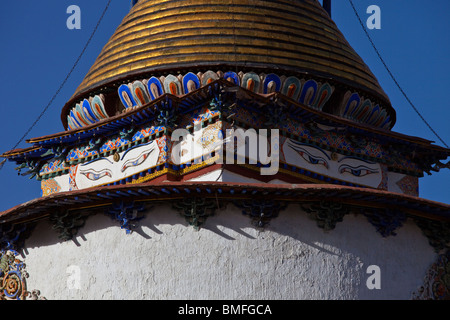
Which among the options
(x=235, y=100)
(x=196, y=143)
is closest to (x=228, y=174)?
(x=196, y=143)

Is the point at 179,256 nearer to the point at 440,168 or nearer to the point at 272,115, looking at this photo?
the point at 272,115

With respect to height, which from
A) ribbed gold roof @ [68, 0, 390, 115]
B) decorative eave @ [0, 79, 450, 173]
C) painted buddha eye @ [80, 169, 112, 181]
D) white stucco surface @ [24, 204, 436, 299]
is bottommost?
white stucco surface @ [24, 204, 436, 299]

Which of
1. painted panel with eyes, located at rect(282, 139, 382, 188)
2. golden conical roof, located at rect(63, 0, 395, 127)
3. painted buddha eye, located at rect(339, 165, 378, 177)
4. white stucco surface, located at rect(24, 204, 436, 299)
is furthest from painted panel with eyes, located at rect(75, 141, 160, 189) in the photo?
painted buddha eye, located at rect(339, 165, 378, 177)

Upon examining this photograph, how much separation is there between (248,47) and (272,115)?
6.81 ft

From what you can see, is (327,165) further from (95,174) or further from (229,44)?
(95,174)

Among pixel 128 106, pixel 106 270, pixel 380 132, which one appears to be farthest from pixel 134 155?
pixel 380 132

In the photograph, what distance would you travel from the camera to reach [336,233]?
16.5m

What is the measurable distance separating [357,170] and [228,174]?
2.94 metres

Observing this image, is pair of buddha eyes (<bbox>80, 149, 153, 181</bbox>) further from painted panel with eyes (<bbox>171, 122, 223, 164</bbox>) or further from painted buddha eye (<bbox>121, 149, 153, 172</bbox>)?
painted panel with eyes (<bbox>171, 122, 223, 164</bbox>)

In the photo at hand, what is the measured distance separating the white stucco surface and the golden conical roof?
4.24 metres

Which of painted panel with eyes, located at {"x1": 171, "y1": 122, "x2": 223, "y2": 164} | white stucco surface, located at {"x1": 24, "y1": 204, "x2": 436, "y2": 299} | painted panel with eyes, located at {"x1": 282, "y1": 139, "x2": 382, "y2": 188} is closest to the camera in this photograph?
white stucco surface, located at {"x1": 24, "y1": 204, "x2": 436, "y2": 299}

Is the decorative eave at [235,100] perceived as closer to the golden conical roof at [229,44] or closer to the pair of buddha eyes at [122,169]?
the pair of buddha eyes at [122,169]

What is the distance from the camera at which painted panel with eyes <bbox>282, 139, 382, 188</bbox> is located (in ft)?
61.2

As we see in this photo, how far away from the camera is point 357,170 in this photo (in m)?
19.5
